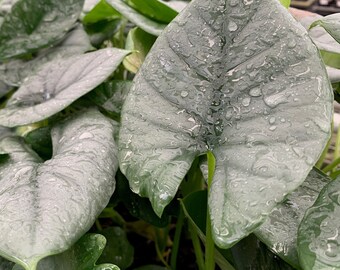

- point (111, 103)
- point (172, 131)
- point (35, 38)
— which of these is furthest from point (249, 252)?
point (35, 38)

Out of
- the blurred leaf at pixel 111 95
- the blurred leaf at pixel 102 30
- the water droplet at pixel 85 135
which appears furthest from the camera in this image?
the blurred leaf at pixel 102 30

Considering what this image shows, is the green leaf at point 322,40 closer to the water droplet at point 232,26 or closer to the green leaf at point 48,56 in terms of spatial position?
the water droplet at point 232,26

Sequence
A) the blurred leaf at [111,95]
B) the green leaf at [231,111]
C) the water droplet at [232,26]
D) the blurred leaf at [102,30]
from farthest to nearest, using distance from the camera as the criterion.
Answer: the blurred leaf at [102,30] → the blurred leaf at [111,95] → the water droplet at [232,26] → the green leaf at [231,111]

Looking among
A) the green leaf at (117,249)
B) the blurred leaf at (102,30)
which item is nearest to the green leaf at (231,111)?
the green leaf at (117,249)

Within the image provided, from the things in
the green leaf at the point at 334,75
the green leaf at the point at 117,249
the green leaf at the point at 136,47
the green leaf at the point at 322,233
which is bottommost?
the green leaf at the point at 117,249

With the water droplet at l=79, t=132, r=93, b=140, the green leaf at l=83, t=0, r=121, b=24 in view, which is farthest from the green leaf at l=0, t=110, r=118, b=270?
the green leaf at l=83, t=0, r=121, b=24

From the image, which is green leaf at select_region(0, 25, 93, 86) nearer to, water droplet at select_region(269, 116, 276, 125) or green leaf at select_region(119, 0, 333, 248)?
green leaf at select_region(119, 0, 333, 248)

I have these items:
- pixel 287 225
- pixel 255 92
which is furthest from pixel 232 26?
pixel 287 225
